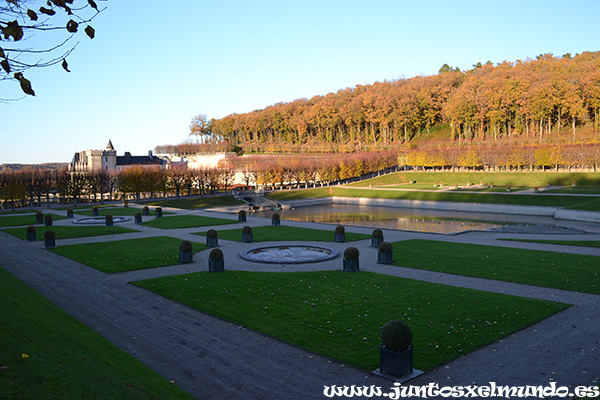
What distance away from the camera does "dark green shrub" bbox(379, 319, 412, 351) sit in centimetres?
A: 1095

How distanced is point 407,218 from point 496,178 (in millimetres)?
32739

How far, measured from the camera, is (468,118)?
352ft

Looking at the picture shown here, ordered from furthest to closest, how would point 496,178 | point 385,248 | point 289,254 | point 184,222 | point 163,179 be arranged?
point 496,178, point 163,179, point 184,222, point 289,254, point 385,248

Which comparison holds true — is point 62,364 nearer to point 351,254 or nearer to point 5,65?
point 5,65

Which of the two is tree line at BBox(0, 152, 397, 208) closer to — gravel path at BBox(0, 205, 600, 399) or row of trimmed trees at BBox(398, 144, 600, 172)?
row of trimmed trees at BBox(398, 144, 600, 172)

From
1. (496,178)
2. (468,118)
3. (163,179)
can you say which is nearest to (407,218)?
(496,178)

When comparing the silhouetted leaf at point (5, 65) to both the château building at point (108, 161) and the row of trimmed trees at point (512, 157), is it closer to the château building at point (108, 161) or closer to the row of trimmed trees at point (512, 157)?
the row of trimmed trees at point (512, 157)

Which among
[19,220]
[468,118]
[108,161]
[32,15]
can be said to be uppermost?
[468,118]

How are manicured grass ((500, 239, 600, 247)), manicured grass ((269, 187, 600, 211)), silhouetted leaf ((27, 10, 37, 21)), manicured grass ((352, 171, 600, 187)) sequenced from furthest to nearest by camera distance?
1. manicured grass ((352, 171, 600, 187))
2. manicured grass ((269, 187, 600, 211))
3. manicured grass ((500, 239, 600, 247))
4. silhouetted leaf ((27, 10, 37, 21))

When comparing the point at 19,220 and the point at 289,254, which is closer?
the point at 289,254

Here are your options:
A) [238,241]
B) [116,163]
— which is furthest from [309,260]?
[116,163]

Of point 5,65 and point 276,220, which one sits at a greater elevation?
point 5,65

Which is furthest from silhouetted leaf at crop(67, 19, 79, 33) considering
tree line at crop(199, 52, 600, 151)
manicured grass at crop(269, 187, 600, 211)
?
tree line at crop(199, 52, 600, 151)

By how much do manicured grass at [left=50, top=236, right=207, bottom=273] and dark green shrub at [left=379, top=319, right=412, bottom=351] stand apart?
15904 mm
